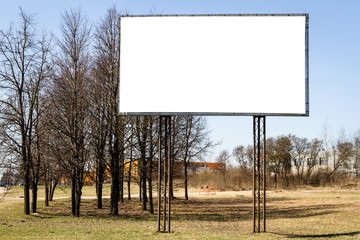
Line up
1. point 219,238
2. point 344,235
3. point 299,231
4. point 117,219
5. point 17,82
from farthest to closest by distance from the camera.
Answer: point 17,82 → point 117,219 → point 299,231 → point 344,235 → point 219,238

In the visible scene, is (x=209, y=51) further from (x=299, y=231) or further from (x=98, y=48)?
(x=98, y=48)

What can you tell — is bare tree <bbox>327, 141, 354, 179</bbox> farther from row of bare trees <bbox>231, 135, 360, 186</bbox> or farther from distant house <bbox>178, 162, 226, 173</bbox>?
distant house <bbox>178, 162, 226, 173</bbox>

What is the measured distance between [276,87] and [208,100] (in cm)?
253

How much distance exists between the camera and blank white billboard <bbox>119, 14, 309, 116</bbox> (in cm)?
1529

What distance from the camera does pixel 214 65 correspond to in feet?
51.2

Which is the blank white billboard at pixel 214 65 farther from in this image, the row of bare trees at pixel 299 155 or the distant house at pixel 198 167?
the row of bare trees at pixel 299 155

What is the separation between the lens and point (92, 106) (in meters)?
23.8

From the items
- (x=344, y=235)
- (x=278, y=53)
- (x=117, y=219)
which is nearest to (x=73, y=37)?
(x=117, y=219)

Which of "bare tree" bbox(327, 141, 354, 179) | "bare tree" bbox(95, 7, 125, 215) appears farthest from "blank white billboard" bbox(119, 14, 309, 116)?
"bare tree" bbox(327, 141, 354, 179)

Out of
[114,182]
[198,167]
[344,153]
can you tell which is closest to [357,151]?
[344,153]

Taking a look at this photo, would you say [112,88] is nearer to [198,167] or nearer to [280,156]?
[198,167]

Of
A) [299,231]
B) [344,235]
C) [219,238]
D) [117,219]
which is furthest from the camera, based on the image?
[117,219]

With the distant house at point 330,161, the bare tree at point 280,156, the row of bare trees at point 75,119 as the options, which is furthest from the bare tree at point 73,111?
the distant house at point 330,161

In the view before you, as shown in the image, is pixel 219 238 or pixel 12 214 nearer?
pixel 219 238
